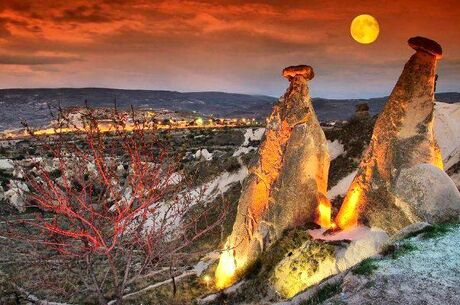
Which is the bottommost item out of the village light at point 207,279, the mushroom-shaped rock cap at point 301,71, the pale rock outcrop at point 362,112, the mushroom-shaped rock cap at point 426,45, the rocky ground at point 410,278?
the village light at point 207,279

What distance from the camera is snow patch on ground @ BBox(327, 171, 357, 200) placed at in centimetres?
2591

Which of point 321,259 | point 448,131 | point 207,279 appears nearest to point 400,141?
point 321,259

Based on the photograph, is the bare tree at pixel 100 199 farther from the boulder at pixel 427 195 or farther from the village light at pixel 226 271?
the boulder at pixel 427 195

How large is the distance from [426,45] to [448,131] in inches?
743

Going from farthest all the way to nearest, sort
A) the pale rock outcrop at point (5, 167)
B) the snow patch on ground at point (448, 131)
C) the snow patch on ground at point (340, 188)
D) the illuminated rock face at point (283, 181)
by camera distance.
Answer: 1. the pale rock outcrop at point (5, 167)
2. the snow patch on ground at point (448, 131)
3. the snow patch on ground at point (340, 188)
4. the illuminated rock face at point (283, 181)

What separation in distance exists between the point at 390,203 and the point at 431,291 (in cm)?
759

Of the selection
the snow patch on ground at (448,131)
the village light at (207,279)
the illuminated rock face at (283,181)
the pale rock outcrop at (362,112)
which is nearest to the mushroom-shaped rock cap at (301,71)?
the illuminated rock face at (283,181)

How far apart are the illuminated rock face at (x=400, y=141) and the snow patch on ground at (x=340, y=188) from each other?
8.08 meters

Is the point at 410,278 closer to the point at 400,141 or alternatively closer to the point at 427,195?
the point at 427,195

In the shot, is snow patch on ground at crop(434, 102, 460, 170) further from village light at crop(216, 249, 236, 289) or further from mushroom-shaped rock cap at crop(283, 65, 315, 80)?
village light at crop(216, 249, 236, 289)

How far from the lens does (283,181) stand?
19.2 meters

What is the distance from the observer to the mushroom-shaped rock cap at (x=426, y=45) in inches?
645

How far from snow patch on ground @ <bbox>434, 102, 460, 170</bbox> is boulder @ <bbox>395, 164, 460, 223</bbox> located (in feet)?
43.3

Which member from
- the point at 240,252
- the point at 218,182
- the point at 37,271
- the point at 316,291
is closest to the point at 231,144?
the point at 218,182
